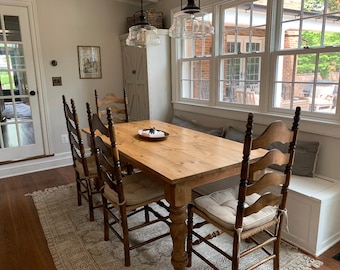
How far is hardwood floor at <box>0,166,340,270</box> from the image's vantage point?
2049 mm

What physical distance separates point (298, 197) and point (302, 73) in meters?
1.17

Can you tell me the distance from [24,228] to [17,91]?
204 centimetres

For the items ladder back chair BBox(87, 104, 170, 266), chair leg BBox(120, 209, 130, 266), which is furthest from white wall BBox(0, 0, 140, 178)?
chair leg BBox(120, 209, 130, 266)

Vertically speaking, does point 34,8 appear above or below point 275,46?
above

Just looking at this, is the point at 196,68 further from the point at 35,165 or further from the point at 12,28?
the point at 35,165

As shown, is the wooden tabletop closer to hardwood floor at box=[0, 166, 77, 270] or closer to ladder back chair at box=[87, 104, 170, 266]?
ladder back chair at box=[87, 104, 170, 266]

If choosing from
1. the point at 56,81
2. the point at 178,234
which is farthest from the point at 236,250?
the point at 56,81

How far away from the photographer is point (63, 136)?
4.21 metres

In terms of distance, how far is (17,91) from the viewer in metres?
3.75

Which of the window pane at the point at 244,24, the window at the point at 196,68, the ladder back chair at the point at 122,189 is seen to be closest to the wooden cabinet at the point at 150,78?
the window at the point at 196,68

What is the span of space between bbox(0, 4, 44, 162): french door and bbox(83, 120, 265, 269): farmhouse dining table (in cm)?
214

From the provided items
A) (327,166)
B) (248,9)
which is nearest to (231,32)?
(248,9)

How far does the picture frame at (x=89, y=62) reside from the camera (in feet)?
13.7

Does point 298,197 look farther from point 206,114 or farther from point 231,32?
point 231,32
